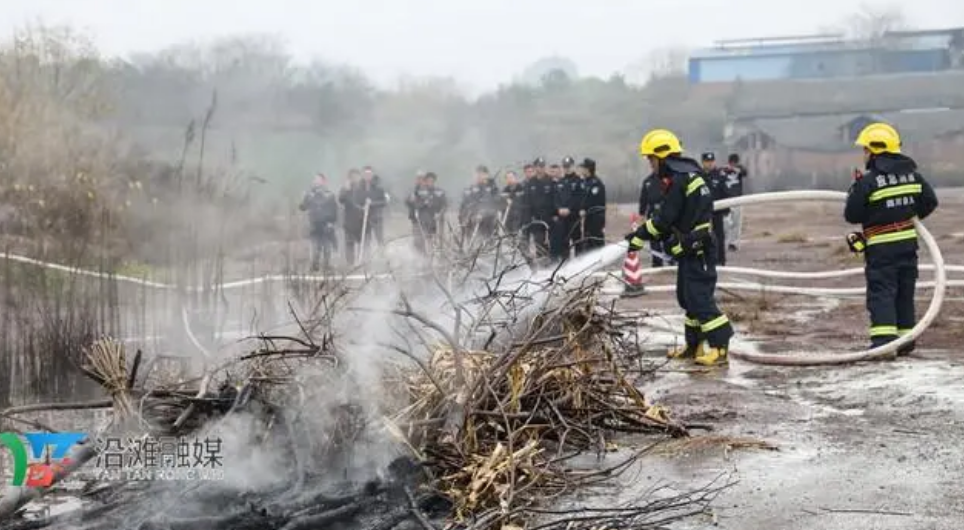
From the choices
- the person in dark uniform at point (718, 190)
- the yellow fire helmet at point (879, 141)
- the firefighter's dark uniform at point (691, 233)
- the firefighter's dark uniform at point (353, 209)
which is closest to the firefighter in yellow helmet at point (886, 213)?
the yellow fire helmet at point (879, 141)

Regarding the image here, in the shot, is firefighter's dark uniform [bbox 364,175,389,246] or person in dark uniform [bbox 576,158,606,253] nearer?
person in dark uniform [bbox 576,158,606,253]

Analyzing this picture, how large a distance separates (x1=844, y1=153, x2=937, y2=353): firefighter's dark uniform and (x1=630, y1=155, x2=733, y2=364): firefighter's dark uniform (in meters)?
1.02

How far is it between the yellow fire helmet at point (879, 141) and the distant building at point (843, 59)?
33.3 m

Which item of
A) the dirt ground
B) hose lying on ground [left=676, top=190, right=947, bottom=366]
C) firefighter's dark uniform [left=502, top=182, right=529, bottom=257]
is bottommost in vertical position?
the dirt ground

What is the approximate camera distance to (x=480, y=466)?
15.4ft

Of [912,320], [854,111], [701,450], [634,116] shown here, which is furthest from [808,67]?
[701,450]

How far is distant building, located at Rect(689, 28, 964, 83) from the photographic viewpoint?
41188 millimetres

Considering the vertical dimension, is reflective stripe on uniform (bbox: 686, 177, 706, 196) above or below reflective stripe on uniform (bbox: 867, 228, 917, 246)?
above

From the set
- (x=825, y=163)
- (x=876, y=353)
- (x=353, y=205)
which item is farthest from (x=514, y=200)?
(x=825, y=163)

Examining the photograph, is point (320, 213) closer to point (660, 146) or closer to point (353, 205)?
point (353, 205)

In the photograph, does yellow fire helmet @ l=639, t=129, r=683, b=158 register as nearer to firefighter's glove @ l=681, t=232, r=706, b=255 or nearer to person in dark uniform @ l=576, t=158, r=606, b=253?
firefighter's glove @ l=681, t=232, r=706, b=255

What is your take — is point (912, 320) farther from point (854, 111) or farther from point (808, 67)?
point (808, 67)

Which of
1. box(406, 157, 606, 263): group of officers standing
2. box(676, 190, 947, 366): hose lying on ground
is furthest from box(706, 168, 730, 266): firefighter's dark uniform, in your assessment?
box(676, 190, 947, 366): hose lying on ground

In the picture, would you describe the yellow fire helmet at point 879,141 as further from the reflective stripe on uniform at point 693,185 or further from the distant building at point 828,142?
the distant building at point 828,142
